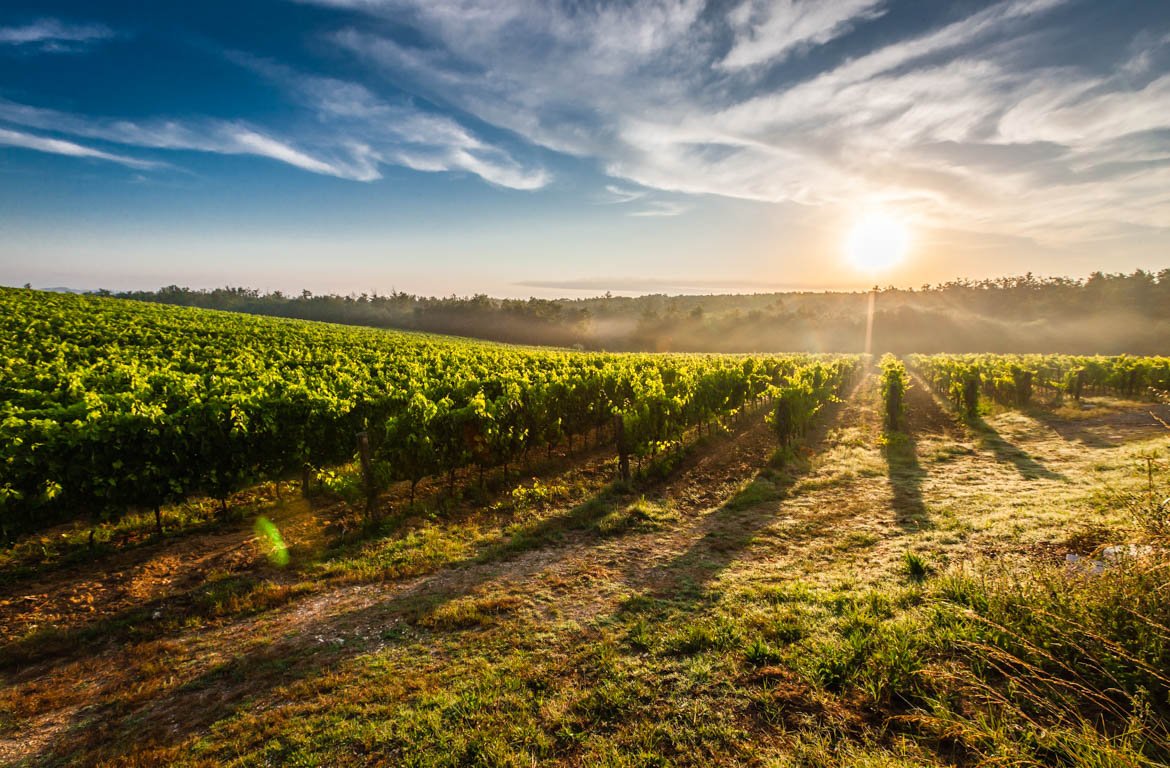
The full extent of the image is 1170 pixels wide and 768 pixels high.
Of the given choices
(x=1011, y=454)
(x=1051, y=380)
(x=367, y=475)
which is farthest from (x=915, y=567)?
(x=1051, y=380)

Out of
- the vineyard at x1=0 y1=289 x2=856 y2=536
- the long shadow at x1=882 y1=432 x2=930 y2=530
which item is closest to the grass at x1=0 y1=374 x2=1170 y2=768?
the long shadow at x1=882 y1=432 x2=930 y2=530

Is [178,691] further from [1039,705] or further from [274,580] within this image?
[1039,705]

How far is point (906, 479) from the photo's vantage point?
11.7m

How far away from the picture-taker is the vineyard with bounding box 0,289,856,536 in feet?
24.1

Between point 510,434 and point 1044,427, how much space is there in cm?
2027

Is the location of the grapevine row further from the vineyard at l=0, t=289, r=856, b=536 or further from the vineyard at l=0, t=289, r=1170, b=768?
the vineyard at l=0, t=289, r=856, b=536

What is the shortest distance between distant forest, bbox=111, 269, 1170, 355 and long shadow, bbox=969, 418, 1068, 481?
62.2 meters

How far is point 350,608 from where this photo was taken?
656cm

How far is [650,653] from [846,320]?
347 ft

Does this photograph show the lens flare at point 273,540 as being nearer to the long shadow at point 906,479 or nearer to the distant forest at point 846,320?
the long shadow at point 906,479

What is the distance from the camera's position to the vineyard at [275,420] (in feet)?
24.1

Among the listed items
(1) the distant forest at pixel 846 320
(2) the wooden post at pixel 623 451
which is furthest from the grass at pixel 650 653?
(1) the distant forest at pixel 846 320

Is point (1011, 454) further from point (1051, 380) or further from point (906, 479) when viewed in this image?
point (1051, 380)

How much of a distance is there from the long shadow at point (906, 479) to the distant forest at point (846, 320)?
208ft
